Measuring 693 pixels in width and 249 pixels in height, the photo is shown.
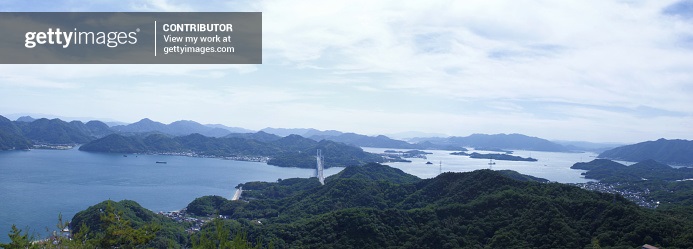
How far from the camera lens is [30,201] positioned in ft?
100

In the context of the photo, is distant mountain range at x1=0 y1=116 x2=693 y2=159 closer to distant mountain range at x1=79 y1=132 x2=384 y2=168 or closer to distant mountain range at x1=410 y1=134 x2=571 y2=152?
distant mountain range at x1=410 y1=134 x2=571 y2=152

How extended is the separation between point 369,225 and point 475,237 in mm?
3880

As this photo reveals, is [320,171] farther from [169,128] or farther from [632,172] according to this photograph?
[169,128]

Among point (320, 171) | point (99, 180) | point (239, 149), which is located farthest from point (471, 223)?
point (239, 149)

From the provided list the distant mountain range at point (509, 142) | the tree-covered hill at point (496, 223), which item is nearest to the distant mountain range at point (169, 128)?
the distant mountain range at point (509, 142)

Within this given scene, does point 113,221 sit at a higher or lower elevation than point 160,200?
higher

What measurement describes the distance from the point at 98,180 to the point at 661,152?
9550 cm

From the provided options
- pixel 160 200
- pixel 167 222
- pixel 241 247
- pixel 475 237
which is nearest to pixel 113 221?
pixel 241 247

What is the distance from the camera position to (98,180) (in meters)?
42.0

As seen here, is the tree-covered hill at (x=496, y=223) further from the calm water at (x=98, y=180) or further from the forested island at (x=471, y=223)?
the calm water at (x=98, y=180)

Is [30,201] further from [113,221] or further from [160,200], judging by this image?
[113,221]

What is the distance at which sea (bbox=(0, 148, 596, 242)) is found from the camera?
28438 millimetres

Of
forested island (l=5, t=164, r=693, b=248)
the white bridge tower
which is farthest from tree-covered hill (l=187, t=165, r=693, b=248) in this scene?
the white bridge tower

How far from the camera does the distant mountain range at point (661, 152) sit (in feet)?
271
